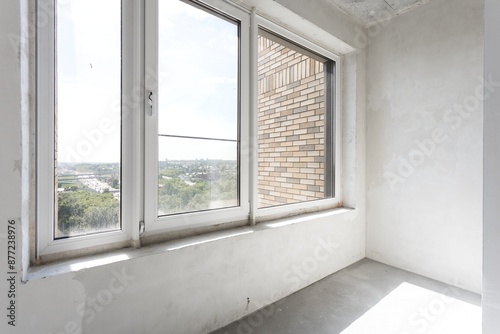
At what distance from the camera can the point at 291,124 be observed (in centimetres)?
290

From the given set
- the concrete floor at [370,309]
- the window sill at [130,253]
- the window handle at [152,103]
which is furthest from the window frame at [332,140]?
the window handle at [152,103]

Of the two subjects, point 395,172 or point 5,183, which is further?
point 395,172

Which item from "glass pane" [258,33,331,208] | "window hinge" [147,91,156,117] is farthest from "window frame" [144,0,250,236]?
"glass pane" [258,33,331,208]

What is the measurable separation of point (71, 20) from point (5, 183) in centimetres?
93

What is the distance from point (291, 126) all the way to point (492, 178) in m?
2.06

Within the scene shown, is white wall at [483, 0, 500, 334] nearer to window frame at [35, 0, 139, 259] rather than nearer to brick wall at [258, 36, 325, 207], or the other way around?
brick wall at [258, 36, 325, 207]

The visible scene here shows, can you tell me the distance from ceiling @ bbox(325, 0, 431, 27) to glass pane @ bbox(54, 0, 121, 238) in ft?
7.11

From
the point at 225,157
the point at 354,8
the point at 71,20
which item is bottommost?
the point at 225,157

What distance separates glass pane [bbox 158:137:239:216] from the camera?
1.73 m

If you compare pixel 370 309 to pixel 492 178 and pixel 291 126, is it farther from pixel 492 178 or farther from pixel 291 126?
pixel 291 126

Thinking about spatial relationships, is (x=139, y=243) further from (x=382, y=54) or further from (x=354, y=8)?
(x=382, y=54)

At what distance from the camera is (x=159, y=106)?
1687 mm

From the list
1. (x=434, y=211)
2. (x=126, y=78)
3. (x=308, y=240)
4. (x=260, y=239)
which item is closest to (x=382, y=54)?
(x=434, y=211)

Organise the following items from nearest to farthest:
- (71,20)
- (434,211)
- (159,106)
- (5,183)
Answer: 1. (5,183)
2. (71,20)
3. (159,106)
4. (434,211)
